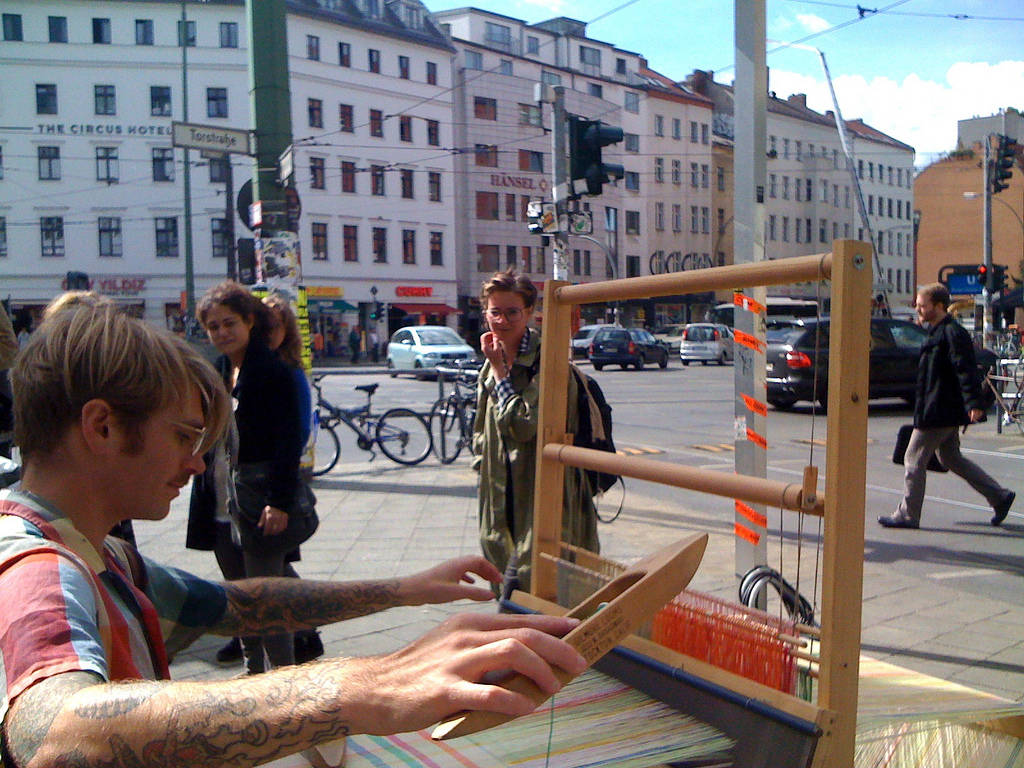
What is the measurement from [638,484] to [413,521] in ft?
8.43

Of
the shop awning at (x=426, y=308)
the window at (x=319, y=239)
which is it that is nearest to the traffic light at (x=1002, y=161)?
the shop awning at (x=426, y=308)

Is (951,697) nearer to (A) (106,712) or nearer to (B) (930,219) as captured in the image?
(A) (106,712)

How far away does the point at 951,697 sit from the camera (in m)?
1.94

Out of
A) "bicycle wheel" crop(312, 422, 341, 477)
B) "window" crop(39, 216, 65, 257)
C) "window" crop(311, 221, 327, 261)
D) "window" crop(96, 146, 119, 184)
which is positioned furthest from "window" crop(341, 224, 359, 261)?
"bicycle wheel" crop(312, 422, 341, 477)

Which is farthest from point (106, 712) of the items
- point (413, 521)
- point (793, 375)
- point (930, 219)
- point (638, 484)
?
point (930, 219)

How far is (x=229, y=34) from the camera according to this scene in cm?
4550

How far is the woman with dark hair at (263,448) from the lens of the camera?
11.8 feet

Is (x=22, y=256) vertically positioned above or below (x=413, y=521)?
above

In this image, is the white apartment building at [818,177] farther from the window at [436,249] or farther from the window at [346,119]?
the window at [346,119]

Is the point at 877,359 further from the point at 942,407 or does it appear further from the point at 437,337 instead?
the point at 437,337

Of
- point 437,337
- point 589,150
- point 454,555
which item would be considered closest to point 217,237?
point 437,337

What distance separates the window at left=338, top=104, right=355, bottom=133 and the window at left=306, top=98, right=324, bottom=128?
990mm

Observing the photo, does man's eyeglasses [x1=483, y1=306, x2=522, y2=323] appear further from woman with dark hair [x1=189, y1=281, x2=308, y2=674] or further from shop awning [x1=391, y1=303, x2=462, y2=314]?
shop awning [x1=391, y1=303, x2=462, y2=314]

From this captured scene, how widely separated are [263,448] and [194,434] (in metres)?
2.39
